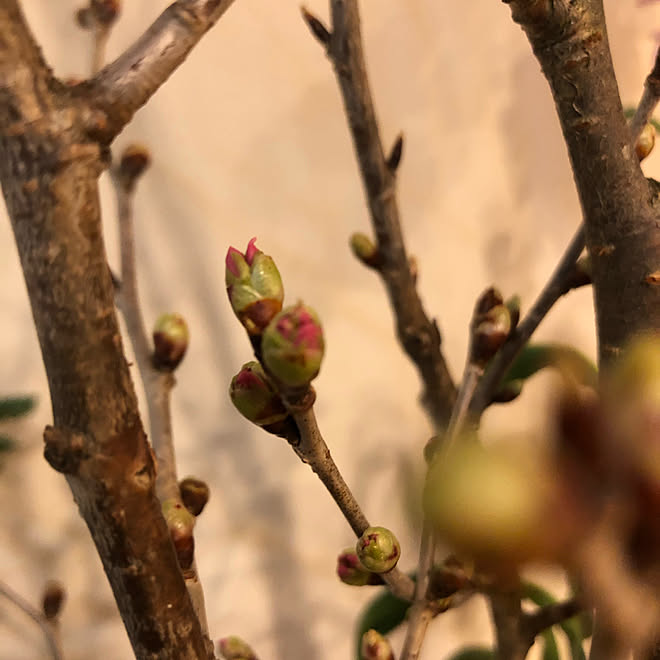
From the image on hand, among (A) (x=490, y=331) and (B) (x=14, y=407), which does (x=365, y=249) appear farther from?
(B) (x=14, y=407)

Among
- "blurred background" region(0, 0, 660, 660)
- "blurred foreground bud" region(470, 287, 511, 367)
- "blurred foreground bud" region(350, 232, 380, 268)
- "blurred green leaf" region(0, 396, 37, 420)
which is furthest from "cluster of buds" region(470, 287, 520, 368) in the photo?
"blurred green leaf" region(0, 396, 37, 420)

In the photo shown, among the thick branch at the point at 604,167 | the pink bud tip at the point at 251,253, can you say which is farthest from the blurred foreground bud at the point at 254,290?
the thick branch at the point at 604,167

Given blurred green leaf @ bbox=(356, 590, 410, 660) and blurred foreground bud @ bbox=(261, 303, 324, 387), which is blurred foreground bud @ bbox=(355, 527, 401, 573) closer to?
blurred foreground bud @ bbox=(261, 303, 324, 387)

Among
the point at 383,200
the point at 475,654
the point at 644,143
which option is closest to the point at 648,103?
the point at 644,143

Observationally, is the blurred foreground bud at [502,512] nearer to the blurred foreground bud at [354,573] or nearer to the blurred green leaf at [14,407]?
the blurred foreground bud at [354,573]

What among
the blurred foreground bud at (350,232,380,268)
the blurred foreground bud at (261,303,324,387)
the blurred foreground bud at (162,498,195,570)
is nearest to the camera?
the blurred foreground bud at (261,303,324,387)

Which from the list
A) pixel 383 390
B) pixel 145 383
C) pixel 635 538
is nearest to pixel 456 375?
pixel 383 390

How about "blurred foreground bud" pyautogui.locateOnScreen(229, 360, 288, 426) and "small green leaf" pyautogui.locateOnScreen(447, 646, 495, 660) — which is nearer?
"blurred foreground bud" pyautogui.locateOnScreen(229, 360, 288, 426)
